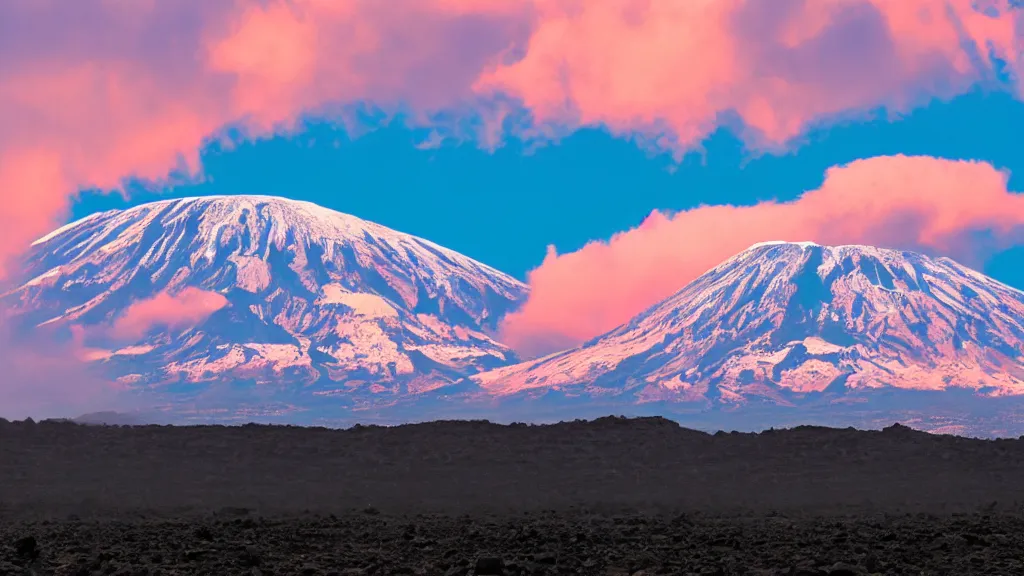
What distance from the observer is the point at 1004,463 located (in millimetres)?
39656

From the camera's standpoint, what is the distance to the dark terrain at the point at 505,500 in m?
20.0

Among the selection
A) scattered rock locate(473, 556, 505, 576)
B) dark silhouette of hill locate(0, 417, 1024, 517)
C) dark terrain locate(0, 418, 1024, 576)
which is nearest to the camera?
scattered rock locate(473, 556, 505, 576)

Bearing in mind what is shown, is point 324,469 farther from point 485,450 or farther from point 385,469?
point 485,450

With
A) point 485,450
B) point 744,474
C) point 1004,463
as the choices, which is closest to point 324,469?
point 485,450

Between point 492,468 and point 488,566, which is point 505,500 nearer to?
point 492,468

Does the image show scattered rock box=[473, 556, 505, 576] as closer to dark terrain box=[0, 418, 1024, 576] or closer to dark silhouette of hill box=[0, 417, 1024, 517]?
dark terrain box=[0, 418, 1024, 576]

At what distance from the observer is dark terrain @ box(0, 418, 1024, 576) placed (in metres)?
20.0

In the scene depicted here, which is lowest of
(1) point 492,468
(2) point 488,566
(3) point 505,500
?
(2) point 488,566

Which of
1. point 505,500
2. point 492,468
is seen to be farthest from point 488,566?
point 492,468

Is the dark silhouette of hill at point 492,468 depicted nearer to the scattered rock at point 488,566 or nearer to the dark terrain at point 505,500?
the dark terrain at point 505,500

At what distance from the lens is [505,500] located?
34.5 m

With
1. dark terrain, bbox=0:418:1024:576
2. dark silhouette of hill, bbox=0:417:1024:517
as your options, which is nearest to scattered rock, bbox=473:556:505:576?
dark terrain, bbox=0:418:1024:576

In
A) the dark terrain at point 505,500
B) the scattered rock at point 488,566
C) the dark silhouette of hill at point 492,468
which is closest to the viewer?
the scattered rock at point 488,566

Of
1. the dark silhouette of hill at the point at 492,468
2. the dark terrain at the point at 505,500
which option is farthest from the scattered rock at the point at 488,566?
the dark silhouette of hill at the point at 492,468
